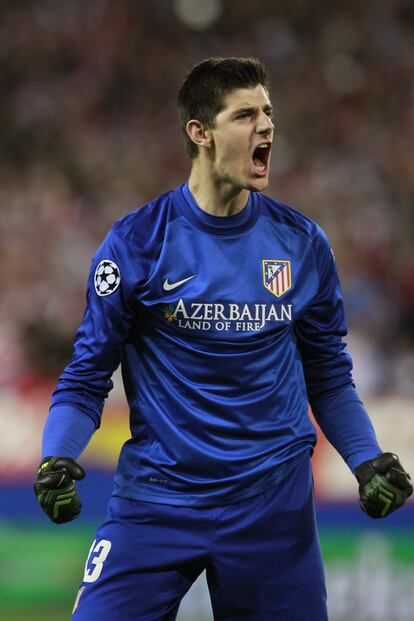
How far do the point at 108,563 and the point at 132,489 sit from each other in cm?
18

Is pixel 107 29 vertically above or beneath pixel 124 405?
above

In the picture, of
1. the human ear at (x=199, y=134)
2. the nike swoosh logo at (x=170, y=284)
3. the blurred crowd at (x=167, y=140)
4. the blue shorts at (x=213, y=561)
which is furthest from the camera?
the blurred crowd at (x=167, y=140)

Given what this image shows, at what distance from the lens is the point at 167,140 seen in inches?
277

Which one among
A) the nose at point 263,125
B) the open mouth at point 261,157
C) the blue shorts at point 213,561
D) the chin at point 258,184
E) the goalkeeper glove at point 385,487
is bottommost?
the blue shorts at point 213,561

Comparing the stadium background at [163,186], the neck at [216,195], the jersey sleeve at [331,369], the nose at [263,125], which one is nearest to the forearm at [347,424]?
the jersey sleeve at [331,369]

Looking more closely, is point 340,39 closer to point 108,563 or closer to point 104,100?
point 104,100

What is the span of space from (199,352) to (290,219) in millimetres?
424

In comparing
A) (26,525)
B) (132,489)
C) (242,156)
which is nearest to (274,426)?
(132,489)

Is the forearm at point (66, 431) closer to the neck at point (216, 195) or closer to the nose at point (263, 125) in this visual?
the neck at point (216, 195)

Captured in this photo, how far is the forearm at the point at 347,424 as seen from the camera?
268 centimetres

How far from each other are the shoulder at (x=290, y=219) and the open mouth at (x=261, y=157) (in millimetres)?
133

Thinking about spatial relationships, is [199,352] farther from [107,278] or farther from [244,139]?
[244,139]

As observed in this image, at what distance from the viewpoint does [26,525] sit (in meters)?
5.45

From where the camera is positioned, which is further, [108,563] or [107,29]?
[107,29]
